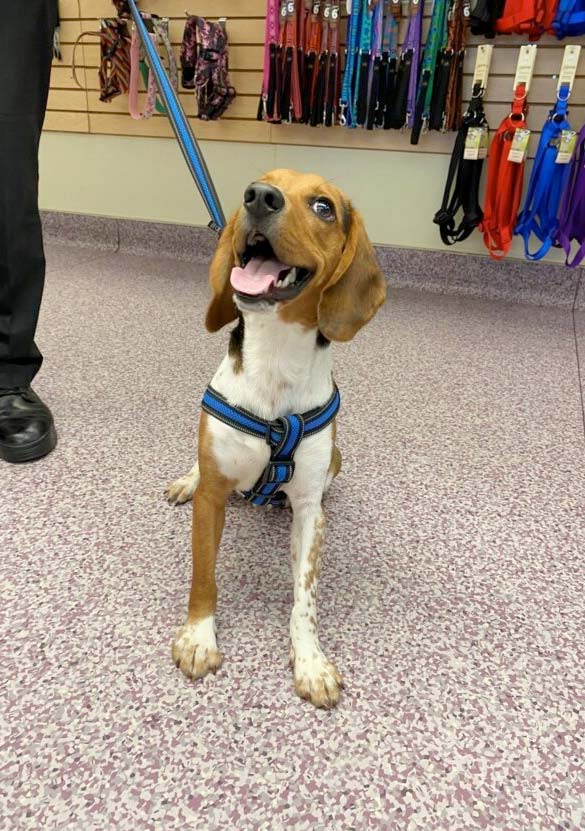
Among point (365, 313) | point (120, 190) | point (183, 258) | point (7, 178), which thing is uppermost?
point (7, 178)

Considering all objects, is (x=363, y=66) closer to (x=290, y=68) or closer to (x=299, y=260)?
(x=290, y=68)

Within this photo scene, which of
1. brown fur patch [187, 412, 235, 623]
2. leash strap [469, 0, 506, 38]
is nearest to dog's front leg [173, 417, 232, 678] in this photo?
brown fur patch [187, 412, 235, 623]

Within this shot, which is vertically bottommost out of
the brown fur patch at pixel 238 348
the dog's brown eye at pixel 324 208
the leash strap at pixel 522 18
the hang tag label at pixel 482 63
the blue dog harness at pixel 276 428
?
the blue dog harness at pixel 276 428

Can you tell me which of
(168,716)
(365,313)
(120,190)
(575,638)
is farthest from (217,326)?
(120,190)

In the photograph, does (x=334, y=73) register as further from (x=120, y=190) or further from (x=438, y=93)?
(x=120, y=190)

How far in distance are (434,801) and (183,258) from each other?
3.58m

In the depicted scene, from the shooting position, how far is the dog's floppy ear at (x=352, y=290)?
105 cm

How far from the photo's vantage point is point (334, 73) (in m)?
3.02

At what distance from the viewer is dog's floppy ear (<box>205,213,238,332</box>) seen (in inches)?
43.4

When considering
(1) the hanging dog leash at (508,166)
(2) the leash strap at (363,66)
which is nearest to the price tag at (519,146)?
(1) the hanging dog leash at (508,166)

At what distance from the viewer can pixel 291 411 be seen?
1.09 metres

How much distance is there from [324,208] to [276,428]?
407 mm

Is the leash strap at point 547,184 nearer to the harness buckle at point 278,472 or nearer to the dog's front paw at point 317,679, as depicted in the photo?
the harness buckle at point 278,472

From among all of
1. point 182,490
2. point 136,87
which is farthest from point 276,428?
point 136,87
